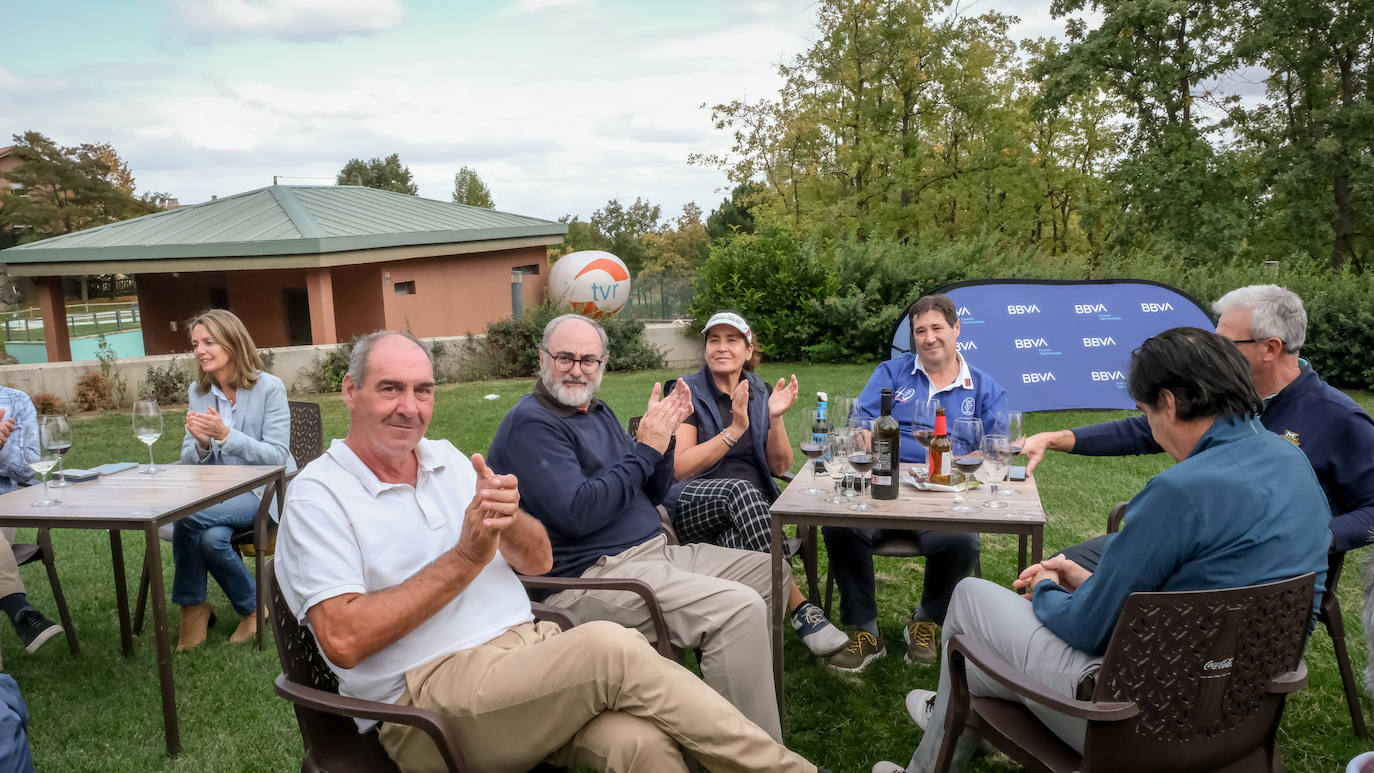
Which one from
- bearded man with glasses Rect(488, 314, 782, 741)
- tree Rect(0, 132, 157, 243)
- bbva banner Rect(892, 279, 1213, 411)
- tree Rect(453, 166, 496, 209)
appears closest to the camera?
bearded man with glasses Rect(488, 314, 782, 741)

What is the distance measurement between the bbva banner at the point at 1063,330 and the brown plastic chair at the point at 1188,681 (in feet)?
26.5

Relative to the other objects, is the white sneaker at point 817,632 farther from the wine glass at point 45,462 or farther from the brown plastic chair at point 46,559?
the brown plastic chair at point 46,559

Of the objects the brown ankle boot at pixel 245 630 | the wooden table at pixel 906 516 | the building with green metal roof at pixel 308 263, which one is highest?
the building with green metal roof at pixel 308 263

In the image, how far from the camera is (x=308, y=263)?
1595cm

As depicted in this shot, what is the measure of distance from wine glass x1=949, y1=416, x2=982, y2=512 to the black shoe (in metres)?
4.16

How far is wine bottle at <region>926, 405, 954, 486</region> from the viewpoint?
3.57m

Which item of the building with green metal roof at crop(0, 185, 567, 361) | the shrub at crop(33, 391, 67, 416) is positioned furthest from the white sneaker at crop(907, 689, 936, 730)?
the building with green metal roof at crop(0, 185, 567, 361)

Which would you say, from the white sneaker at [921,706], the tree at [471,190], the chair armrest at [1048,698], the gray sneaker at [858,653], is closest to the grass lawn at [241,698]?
the gray sneaker at [858,653]

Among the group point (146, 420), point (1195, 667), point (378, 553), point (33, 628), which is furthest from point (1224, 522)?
point (33, 628)

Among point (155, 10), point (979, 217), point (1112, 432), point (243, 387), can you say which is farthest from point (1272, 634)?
point (979, 217)

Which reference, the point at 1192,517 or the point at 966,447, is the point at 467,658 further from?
the point at 966,447

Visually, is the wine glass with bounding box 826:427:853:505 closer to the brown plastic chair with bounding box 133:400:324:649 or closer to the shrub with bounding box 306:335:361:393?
the brown plastic chair with bounding box 133:400:324:649

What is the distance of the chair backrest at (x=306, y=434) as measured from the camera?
532 centimetres

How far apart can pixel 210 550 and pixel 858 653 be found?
3.19 m
